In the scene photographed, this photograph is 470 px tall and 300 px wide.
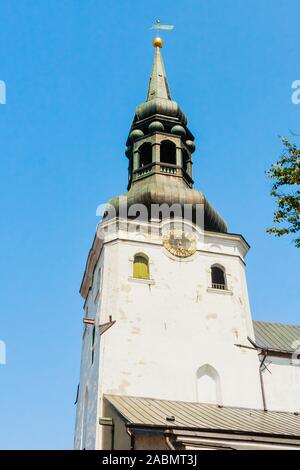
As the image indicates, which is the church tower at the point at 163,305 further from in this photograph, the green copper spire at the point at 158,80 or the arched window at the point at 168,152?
the green copper spire at the point at 158,80

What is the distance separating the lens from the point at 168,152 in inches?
992

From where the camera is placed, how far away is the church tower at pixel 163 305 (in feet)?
60.6

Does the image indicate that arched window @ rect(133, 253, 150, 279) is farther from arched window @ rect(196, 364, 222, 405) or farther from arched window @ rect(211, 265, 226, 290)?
arched window @ rect(196, 364, 222, 405)

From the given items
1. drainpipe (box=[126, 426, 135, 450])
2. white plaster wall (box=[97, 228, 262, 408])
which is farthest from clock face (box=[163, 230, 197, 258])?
drainpipe (box=[126, 426, 135, 450])

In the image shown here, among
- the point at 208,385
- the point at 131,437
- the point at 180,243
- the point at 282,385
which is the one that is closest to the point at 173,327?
the point at 208,385

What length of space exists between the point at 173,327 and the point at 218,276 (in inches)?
122

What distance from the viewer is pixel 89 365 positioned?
20156 millimetres

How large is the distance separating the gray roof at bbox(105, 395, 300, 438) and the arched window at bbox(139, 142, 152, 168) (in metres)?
11.1

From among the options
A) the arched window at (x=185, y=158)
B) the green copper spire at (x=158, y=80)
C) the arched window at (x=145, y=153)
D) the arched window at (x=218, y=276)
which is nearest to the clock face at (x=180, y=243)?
the arched window at (x=218, y=276)

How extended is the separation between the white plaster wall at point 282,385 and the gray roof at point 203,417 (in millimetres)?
580

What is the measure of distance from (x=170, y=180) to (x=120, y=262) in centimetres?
457

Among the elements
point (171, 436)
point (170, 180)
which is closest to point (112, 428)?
point (171, 436)

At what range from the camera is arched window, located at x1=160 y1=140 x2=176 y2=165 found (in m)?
24.9
